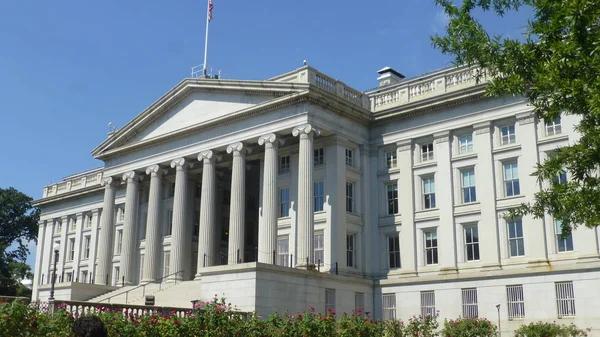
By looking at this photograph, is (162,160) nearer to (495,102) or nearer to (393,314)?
(393,314)

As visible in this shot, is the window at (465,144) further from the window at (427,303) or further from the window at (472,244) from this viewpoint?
the window at (427,303)

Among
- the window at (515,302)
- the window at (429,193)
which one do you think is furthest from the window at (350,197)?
the window at (515,302)

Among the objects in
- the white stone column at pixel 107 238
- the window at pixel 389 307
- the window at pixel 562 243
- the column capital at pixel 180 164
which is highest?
the column capital at pixel 180 164

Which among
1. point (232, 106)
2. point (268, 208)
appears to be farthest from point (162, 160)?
point (268, 208)

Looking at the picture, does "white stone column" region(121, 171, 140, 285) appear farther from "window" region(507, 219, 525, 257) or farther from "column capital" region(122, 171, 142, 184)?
"window" region(507, 219, 525, 257)

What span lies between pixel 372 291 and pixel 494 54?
23679 mm

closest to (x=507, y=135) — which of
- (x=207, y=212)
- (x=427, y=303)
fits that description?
(x=427, y=303)

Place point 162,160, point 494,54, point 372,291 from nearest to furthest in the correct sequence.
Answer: point 494,54 → point 372,291 → point 162,160

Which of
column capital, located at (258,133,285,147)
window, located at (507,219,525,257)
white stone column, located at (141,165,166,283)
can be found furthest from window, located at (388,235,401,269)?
white stone column, located at (141,165,166,283)

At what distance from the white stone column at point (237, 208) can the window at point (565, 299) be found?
1757 centimetres

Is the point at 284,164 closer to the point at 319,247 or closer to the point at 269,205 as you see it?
the point at 269,205

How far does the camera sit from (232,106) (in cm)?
4378

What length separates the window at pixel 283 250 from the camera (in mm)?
41594

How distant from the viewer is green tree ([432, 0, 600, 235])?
1714 centimetres
